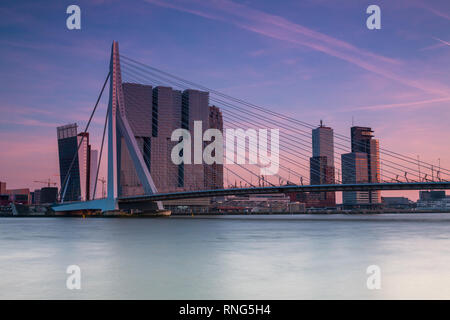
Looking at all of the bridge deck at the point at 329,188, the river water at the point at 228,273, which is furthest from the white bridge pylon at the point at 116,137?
the river water at the point at 228,273

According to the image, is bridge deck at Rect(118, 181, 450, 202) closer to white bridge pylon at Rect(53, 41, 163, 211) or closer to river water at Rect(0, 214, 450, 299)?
white bridge pylon at Rect(53, 41, 163, 211)

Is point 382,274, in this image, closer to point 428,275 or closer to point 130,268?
point 428,275

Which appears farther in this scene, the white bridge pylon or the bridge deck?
the white bridge pylon

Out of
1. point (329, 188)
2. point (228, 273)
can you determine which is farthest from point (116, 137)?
point (228, 273)

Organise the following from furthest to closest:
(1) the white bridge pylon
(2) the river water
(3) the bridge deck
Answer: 1. (1) the white bridge pylon
2. (3) the bridge deck
3. (2) the river water

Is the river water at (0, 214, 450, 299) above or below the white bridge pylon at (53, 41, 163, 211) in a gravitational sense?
below

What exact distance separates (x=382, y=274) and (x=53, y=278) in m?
10.4

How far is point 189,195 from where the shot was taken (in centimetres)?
8425

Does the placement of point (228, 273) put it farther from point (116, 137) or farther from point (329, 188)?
point (116, 137)

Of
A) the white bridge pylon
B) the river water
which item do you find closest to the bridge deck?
the white bridge pylon

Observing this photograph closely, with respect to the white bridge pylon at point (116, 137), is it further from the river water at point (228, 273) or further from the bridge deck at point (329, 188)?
the river water at point (228, 273)

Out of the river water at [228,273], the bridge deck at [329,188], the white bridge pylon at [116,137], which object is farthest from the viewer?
the white bridge pylon at [116,137]

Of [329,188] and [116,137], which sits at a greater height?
[116,137]
